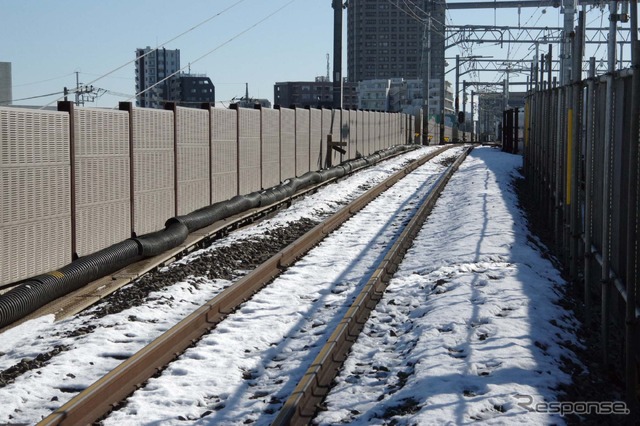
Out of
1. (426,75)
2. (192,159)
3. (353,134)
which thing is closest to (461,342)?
(192,159)

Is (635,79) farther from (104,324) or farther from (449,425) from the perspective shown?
(104,324)

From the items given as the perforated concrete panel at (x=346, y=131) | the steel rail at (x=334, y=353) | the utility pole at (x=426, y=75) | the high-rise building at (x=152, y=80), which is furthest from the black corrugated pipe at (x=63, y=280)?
the utility pole at (x=426, y=75)

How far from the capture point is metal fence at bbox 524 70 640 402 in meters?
7.38

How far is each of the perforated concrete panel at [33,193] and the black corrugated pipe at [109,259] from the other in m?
0.40

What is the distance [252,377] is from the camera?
325 inches

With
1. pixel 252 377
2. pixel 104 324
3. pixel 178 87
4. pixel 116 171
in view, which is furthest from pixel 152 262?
pixel 178 87

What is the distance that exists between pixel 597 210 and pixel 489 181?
18.0m

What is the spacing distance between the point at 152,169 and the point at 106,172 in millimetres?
2088

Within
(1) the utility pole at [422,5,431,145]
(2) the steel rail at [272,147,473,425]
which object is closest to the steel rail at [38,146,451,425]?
(2) the steel rail at [272,147,473,425]

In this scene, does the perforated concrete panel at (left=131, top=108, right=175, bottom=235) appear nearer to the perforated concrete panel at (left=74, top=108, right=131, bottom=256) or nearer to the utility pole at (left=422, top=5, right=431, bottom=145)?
the perforated concrete panel at (left=74, top=108, right=131, bottom=256)

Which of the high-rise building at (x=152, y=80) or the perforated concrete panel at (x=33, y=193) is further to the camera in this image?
the high-rise building at (x=152, y=80)

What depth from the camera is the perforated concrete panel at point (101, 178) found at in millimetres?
13695

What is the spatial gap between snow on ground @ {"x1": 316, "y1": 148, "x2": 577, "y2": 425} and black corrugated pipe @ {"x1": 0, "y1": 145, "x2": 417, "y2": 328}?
13.8ft

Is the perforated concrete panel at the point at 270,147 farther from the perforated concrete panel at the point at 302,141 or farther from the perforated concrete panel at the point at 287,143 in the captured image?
the perforated concrete panel at the point at 302,141
